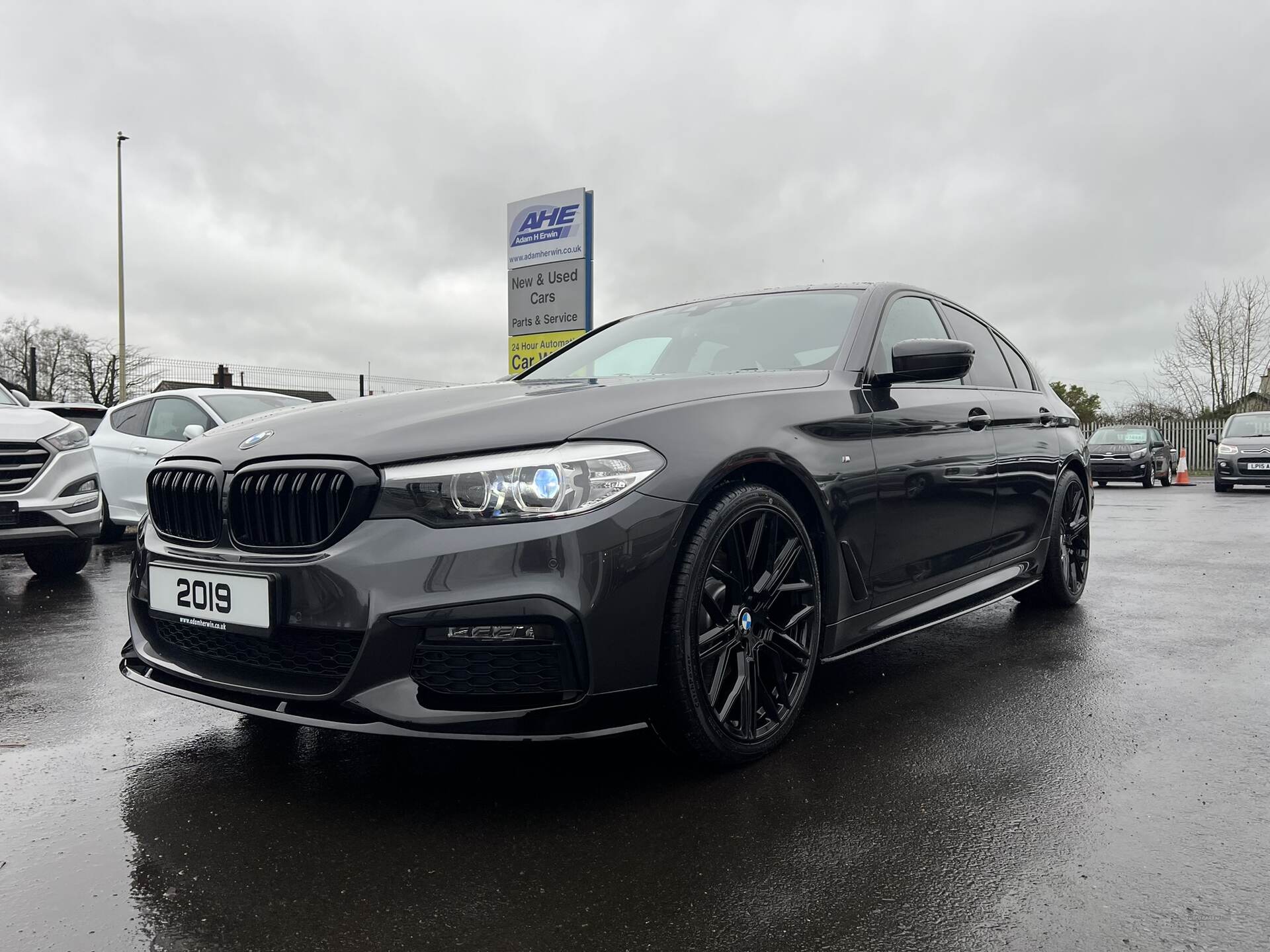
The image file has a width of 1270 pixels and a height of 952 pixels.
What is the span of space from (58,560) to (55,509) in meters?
0.73

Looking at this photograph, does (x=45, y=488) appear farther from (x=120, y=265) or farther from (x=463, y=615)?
(x=120, y=265)

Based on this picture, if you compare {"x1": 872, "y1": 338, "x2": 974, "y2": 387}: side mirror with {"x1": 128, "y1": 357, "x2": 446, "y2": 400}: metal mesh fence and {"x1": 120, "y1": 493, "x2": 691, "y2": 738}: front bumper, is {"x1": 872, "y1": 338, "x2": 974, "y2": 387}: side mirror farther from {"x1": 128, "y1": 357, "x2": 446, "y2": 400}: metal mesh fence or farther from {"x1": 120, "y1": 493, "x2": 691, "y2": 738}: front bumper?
{"x1": 128, "y1": 357, "x2": 446, "y2": 400}: metal mesh fence

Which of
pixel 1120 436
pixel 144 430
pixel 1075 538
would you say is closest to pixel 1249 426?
pixel 1120 436

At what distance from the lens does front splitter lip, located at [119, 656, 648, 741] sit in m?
2.20

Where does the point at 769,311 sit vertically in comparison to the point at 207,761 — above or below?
above

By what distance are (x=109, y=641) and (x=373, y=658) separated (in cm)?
304

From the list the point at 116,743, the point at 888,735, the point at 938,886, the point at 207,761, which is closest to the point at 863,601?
the point at 888,735

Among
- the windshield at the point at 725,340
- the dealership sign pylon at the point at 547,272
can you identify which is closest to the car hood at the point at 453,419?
the windshield at the point at 725,340

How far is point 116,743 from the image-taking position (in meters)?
3.02

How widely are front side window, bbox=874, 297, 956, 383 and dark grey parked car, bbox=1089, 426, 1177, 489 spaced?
17465mm

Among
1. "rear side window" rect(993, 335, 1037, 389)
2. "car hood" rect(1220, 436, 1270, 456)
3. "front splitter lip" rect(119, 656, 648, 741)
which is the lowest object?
"front splitter lip" rect(119, 656, 648, 741)

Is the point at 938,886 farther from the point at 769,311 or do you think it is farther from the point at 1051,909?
the point at 769,311

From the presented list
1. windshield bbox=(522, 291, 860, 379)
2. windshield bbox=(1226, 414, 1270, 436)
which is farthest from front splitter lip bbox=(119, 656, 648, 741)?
windshield bbox=(1226, 414, 1270, 436)

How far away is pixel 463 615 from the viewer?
2.20 metres
